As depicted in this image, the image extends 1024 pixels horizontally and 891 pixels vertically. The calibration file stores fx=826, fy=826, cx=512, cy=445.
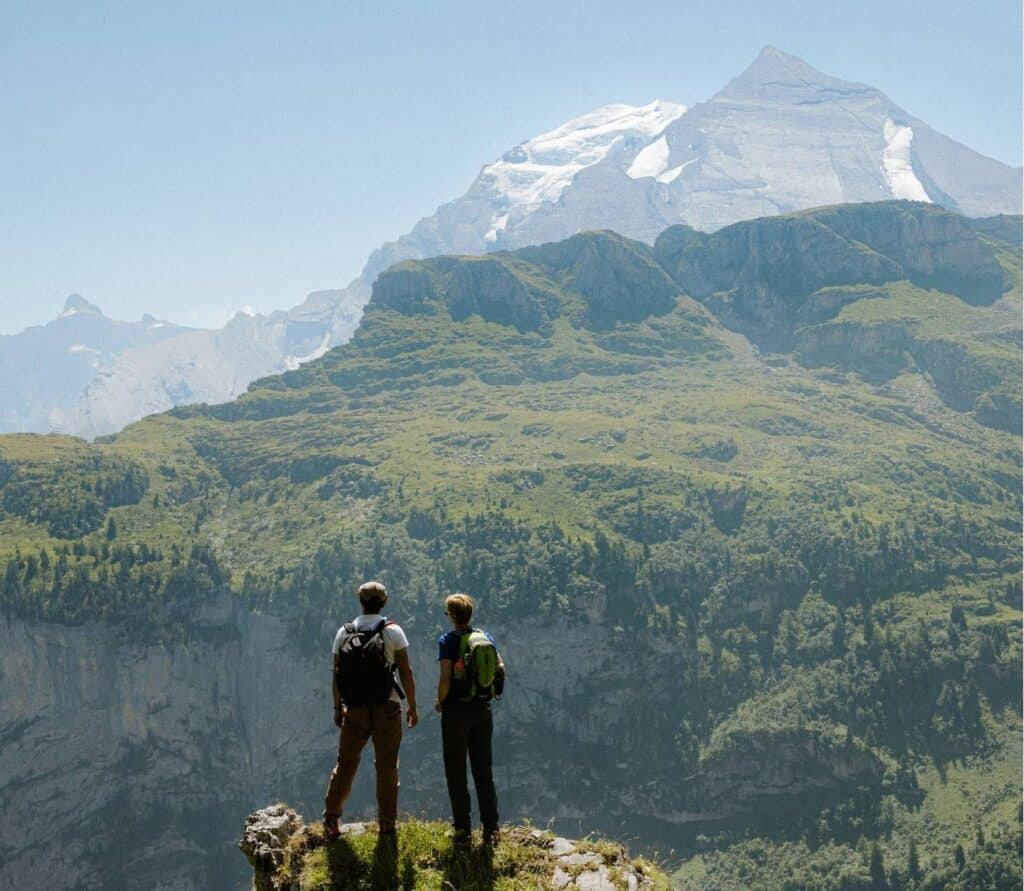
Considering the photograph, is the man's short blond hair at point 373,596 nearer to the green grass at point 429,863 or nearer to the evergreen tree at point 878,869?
the green grass at point 429,863

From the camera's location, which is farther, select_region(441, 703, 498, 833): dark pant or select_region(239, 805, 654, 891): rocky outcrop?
select_region(441, 703, 498, 833): dark pant

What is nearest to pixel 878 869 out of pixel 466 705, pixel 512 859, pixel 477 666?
pixel 512 859

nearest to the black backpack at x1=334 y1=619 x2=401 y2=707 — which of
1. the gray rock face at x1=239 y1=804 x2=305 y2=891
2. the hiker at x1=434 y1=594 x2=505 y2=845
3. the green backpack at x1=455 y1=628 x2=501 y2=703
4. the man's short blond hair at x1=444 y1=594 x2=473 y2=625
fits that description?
the hiker at x1=434 y1=594 x2=505 y2=845

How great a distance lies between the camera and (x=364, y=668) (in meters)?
18.7

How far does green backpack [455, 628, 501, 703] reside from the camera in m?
18.7

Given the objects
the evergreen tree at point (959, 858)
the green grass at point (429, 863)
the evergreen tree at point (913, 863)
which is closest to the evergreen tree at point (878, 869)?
the evergreen tree at point (913, 863)

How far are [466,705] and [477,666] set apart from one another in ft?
3.58

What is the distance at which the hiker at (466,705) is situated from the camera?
1869cm

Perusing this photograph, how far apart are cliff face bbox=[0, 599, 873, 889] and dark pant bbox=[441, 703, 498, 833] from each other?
156023 millimetres

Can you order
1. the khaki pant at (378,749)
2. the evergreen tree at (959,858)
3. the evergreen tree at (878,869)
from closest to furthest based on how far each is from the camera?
the khaki pant at (378,749), the evergreen tree at (959,858), the evergreen tree at (878,869)

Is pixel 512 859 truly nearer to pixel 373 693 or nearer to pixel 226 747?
pixel 373 693

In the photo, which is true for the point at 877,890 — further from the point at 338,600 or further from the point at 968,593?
the point at 338,600

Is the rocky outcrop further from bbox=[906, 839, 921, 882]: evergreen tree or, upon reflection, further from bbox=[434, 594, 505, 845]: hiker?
bbox=[906, 839, 921, 882]: evergreen tree

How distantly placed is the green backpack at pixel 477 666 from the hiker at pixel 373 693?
122 centimetres
